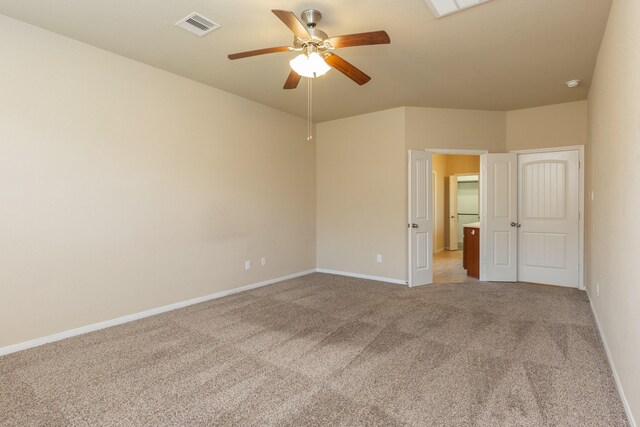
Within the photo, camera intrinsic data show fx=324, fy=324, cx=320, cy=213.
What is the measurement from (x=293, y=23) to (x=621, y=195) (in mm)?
2413

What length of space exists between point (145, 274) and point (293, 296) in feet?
5.89

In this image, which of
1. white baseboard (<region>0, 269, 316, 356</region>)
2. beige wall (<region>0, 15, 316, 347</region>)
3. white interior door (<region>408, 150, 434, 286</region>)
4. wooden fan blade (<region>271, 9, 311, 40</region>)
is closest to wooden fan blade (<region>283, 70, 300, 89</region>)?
wooden fan blade (<region>271, 9, 311, 40</region>)

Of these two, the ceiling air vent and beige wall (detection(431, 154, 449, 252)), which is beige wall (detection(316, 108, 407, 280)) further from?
beige wall (detection(431, 154, 449, 252))

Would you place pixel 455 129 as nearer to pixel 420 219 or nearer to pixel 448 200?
pixel 420 219

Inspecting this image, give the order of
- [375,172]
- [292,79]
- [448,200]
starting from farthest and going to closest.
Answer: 1. [448,200]
2. [375,172]
3. [292,79]

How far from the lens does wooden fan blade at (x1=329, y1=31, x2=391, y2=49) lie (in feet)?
7.17

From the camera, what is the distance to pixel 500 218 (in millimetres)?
5066

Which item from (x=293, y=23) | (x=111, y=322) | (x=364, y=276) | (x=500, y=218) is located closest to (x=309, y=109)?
(x=364, y=276)

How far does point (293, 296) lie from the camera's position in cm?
432

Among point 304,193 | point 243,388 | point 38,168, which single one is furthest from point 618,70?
point 38,168

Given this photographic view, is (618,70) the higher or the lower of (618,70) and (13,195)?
the higher

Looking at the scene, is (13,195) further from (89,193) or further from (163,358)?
(163,358)

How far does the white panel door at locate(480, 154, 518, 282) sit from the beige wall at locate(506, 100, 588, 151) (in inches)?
13.2

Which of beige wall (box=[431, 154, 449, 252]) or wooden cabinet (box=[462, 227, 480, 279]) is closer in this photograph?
wooden cabinet (box=[462, 227, 480, 279])
